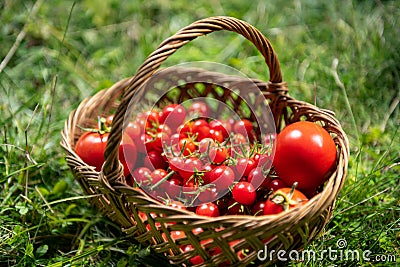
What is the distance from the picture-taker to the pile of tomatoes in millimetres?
1412

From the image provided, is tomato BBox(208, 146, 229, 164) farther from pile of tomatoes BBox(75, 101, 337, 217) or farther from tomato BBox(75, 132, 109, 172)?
tomato BBox(75, 132, 109, 172)

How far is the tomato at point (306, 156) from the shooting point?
141cm

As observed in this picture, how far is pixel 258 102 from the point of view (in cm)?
171

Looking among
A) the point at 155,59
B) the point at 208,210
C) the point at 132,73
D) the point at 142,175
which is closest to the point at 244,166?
the point at 208,210

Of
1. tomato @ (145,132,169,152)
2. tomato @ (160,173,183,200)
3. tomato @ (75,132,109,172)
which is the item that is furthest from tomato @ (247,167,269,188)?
tomato @ (75,132,109,172)

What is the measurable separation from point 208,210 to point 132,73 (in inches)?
46.2

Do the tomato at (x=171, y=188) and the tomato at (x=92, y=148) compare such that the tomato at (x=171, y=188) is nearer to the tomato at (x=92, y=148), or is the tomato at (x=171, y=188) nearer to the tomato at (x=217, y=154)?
the tomato at (x=217, y=154)

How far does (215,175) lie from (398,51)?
1347 mm

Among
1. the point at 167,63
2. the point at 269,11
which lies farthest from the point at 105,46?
the point at 269,11

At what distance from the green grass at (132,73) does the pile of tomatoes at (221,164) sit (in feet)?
0.65

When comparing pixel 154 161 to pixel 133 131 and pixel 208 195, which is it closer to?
pixel 133 131

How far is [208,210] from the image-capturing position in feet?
4.61

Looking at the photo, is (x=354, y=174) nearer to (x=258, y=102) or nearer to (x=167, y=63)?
(x=258, y=102)

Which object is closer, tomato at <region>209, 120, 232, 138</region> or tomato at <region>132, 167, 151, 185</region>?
tomato at <region>132, 167, 151, 185</region>
